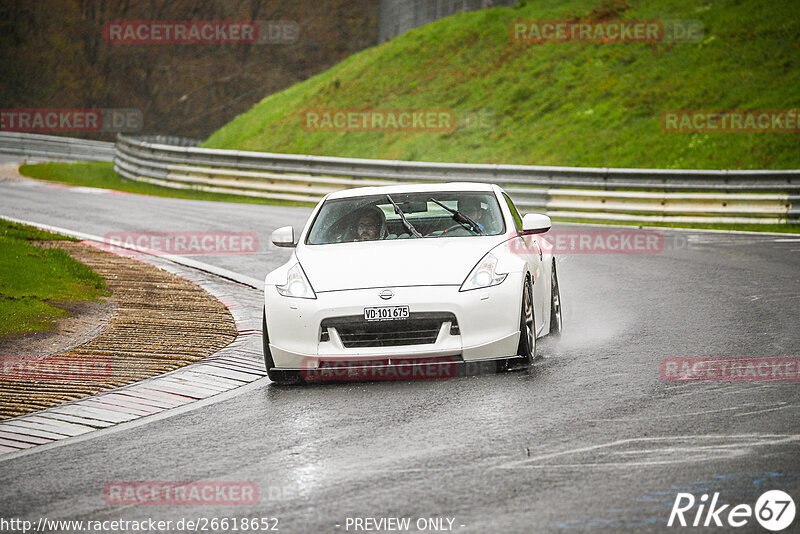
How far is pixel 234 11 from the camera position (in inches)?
2125

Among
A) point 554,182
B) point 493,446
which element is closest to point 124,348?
point 493,446

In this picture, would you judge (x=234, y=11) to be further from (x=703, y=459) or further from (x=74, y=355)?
Answer: (x=703, y=459)

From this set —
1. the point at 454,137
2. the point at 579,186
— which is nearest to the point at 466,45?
the point at 454,137

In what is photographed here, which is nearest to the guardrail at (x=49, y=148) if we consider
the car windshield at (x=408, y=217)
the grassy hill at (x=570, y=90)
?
the grassy hill at (x=570, y=90)

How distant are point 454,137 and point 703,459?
2681cm

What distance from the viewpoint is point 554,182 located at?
21641mm

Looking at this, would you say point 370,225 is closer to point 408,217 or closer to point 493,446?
point 408,217

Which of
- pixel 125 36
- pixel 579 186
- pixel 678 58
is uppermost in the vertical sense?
pixel 125 36

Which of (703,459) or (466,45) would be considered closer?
(703,459)

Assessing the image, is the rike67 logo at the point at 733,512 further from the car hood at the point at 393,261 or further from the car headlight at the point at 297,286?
the car headlight at the point at 297,286

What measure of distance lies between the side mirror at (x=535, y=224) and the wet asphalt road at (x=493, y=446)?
1.00 meters

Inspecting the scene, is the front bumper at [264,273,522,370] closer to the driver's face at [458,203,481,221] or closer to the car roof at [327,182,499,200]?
the driver's face at [458,203,481,221]

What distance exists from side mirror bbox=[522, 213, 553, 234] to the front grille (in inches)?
58.3

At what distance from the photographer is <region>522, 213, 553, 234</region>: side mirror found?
8.54 m
